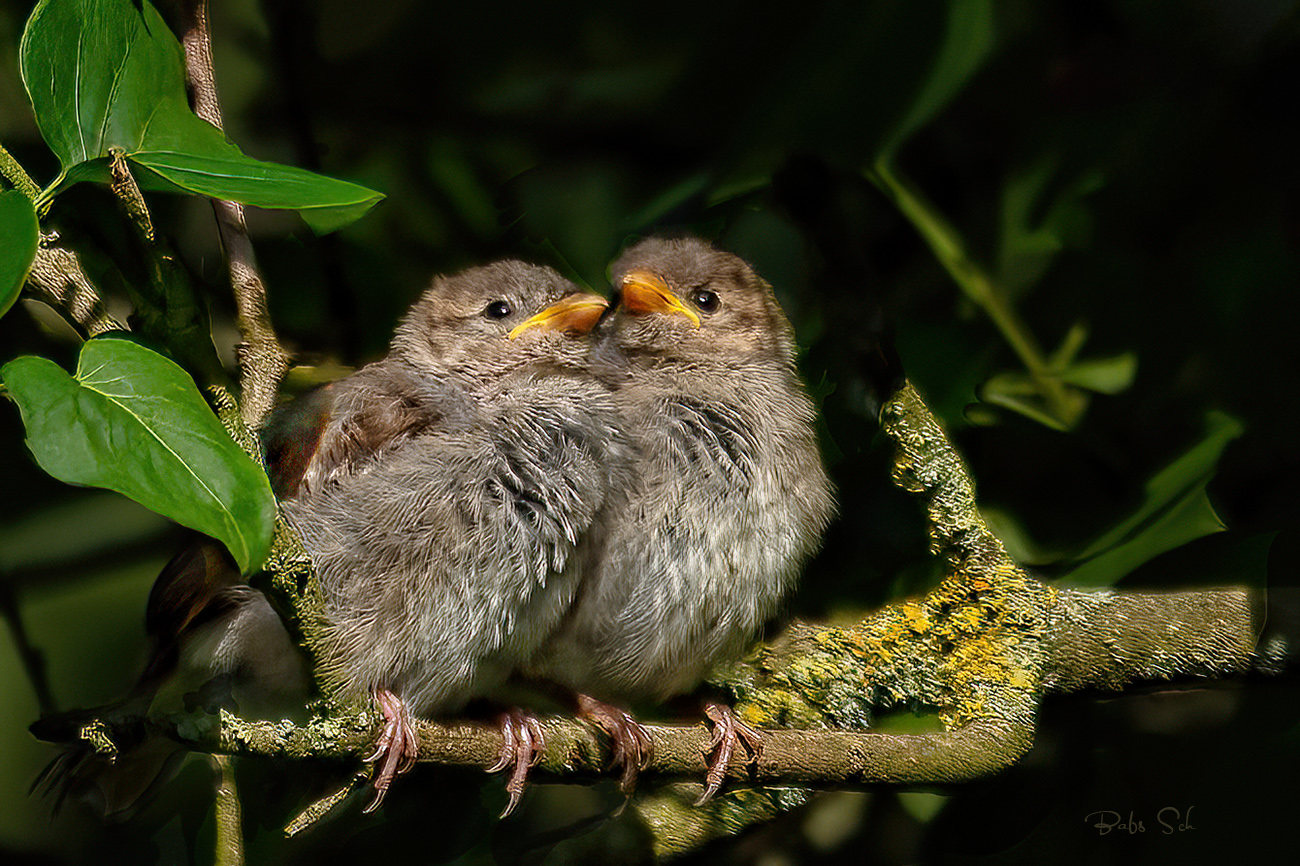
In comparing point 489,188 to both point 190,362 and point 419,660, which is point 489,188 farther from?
point 190,362

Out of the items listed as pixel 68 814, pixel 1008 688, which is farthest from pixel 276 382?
pixel 1008 688

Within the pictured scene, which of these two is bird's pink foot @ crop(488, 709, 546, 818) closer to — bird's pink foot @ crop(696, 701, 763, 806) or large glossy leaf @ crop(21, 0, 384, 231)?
bird's pink foot @ crop(696, 701, 763, 806)

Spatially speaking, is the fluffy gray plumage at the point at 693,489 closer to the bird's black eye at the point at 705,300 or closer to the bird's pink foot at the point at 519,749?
the bird's black eye at the point at 705,300

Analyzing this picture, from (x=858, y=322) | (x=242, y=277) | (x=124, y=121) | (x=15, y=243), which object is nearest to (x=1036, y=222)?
(x=858, y=322)

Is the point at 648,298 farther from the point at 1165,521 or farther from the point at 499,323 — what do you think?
the point at 1165,521

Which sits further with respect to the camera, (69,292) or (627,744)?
(627,744)

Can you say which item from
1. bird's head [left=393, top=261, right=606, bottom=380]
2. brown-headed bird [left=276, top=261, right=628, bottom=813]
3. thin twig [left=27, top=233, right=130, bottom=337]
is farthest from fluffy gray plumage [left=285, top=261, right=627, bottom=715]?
thin twig [left=27, top=233, right=130, bottom=337]
